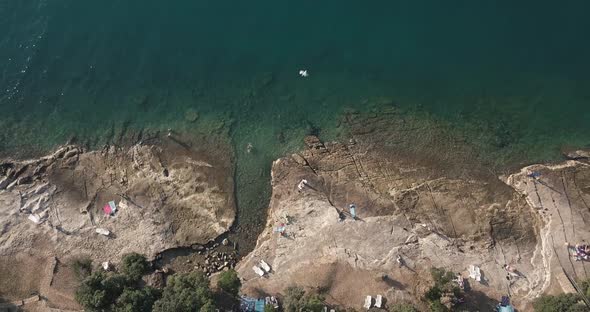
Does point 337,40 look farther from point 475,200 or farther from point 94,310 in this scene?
point 94,310

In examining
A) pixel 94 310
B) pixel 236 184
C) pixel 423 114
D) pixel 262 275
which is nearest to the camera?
pixel 94 310

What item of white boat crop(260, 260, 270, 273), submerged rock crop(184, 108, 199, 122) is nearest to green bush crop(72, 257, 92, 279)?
white boat crop(260, 260, 270, 273)

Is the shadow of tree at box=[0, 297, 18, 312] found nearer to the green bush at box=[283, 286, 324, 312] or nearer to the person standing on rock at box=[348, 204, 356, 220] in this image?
the green bush at box=[283, 286, 324, 312]

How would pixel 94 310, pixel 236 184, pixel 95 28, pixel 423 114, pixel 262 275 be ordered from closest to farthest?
pixel 94 310 → pixel 262 275 → pixel 236 184 → pixel 423 114 → pixel 95 28

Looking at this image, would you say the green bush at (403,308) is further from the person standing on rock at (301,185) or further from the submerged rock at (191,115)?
the submerged rock at (191,115)

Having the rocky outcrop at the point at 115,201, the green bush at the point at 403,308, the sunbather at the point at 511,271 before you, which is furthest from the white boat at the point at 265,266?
the sunbather at the point at 511,271

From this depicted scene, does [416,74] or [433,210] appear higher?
[416,74]

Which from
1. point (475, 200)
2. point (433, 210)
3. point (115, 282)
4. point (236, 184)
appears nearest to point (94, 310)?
point (115, 282)

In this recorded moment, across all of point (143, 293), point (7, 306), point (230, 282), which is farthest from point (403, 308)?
point (7, 306)

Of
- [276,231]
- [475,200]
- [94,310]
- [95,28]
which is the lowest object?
[94,310]
